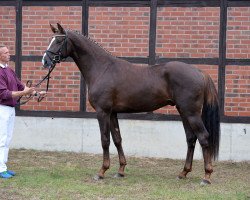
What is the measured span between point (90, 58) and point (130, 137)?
2369 millimetres

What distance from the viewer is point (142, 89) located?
689 centimetres

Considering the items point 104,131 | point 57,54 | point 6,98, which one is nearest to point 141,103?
point 104,131

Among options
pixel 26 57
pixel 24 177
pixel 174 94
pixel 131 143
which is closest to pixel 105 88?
pixel 174 94

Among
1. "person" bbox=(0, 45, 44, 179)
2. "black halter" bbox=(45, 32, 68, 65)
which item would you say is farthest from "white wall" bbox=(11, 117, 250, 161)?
"black halter" bbox=(45, 32, 68, 65)

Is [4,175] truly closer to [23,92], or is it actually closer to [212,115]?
[23,92]

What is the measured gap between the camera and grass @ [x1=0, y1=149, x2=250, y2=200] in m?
6.02

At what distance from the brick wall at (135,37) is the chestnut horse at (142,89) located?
6.08ft

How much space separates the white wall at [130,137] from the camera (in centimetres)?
864

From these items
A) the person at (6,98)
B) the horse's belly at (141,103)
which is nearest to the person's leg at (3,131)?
the person at (6,98)

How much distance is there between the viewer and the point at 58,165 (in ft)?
26.5

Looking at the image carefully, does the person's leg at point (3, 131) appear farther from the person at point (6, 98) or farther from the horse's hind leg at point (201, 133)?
the horse's hind leg at point (201, 133)

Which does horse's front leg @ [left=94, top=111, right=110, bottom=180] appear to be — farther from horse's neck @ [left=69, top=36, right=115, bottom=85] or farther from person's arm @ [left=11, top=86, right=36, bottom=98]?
person's arm @ [left=11, top=86, right=36, bottom=98]

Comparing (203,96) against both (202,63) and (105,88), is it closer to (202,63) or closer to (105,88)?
(105,88)

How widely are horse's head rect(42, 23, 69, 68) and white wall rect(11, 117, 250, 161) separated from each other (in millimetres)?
2398
